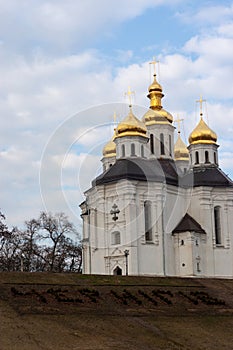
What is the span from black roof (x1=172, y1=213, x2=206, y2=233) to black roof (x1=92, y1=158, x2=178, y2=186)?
121 inches

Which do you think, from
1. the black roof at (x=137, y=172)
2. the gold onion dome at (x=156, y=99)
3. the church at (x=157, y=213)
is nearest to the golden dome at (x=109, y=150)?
the gold onion dome at (x=156, y=99)

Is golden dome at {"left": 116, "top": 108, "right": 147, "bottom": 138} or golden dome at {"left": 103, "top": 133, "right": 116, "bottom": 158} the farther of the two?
golden dome at {"left": 103, "top": 133, "right": 116, "bottom": 158}

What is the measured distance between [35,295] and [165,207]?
27.9 m

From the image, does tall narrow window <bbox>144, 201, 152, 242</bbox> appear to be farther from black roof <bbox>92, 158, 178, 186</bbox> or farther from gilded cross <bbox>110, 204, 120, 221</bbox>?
gilded cross <bbox>110, 204, 120, 221</bbox>

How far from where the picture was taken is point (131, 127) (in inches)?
2363

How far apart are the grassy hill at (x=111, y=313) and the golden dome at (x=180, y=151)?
1268 inches

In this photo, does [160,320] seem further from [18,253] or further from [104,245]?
[18,253]

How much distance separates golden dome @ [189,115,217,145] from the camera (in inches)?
2488

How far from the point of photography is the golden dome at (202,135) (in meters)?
63.2

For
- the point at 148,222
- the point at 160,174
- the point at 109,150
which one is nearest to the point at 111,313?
the point at 148,222

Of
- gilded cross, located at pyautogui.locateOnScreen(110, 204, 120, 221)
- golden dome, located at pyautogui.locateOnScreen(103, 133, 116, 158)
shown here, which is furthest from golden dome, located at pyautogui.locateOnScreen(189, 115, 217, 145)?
gilded cross, located at pyautogui.locateOnScreen(110, 204, 120, 221)

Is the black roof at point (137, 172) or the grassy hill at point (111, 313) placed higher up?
the black roof at point (137, 172)

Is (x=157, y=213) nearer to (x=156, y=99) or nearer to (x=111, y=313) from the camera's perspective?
(x=156, y=99)

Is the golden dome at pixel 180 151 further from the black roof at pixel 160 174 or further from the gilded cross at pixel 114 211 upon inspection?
the gilded cross at pixel 114 211
